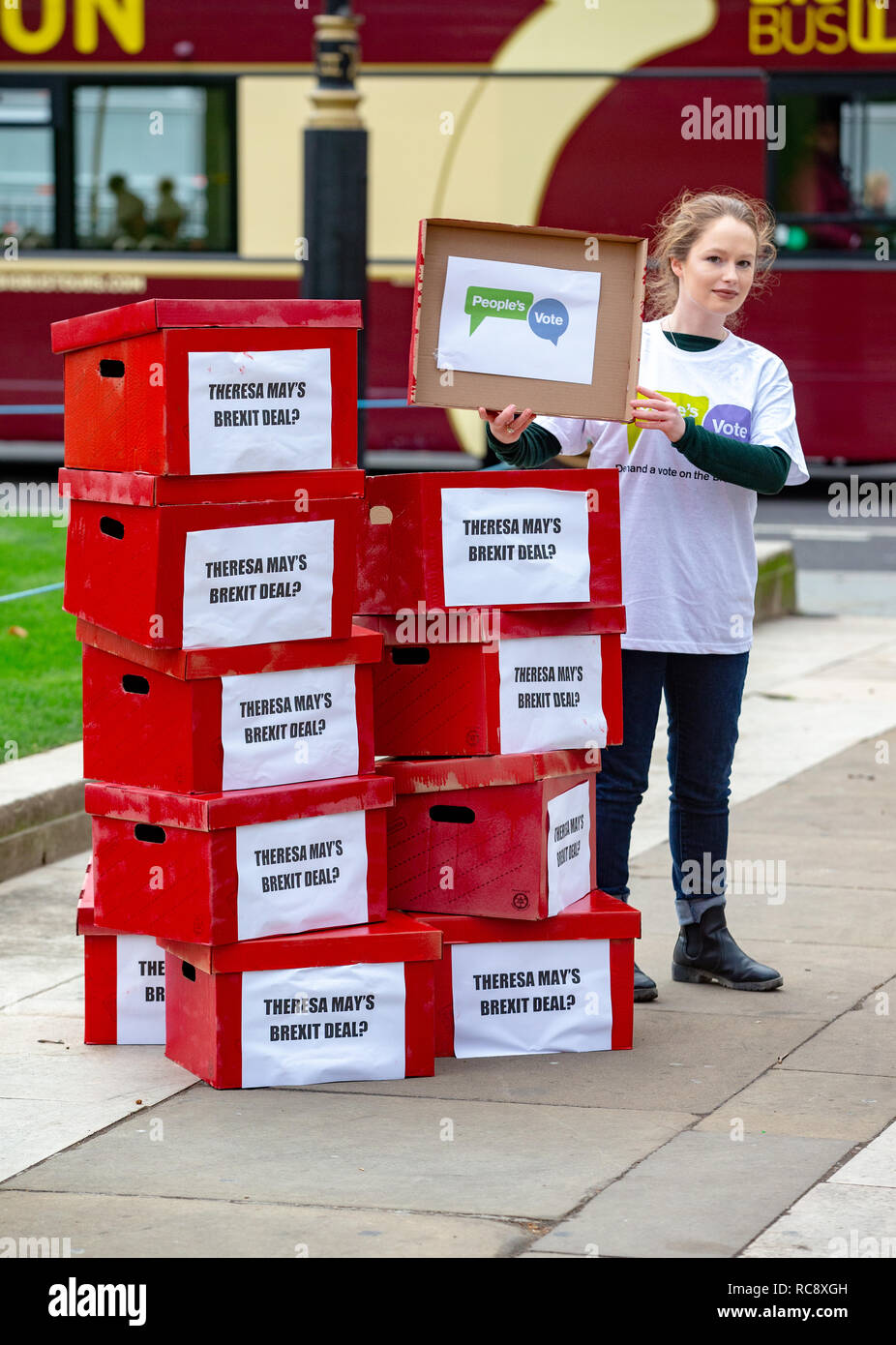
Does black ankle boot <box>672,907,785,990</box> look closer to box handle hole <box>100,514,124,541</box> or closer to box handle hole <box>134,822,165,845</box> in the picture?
box handle hole <box>134,822,165,845</box>

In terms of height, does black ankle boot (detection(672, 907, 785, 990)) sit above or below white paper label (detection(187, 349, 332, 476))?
below

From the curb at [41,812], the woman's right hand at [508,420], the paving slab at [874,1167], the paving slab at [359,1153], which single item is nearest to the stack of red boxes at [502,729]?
the woman's right hand at [508,420]

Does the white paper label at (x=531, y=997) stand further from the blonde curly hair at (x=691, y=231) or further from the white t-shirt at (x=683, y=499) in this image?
the blonde curly hair at (x=691, y=231)

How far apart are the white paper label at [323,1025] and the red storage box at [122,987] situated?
1.36 ft

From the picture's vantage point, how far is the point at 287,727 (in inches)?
187

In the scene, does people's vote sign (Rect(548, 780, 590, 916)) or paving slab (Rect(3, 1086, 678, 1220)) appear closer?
paving slab (Rect(3, 1086, 678, 1220))

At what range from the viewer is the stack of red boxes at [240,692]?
179 inches

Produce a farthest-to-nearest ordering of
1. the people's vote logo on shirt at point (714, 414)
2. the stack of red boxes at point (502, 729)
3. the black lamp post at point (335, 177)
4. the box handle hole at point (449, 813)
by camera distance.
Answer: the black lamp post at point (335, 177)
the people's vote logo on shirt at point (714, 414)
the box handle hole at point (449, 813)
the stack of red boxes at point (502, 729)

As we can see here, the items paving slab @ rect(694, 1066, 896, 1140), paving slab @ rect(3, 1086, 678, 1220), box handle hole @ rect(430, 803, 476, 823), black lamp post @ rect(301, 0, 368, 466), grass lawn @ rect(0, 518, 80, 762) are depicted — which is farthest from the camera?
black lamp post @ rect(301, 0, 368, 466)

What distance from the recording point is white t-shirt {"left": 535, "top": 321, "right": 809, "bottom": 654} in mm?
5137

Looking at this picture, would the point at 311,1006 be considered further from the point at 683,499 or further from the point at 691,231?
the point at 691,231

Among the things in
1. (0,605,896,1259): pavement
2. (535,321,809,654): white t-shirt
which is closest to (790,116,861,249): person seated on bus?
(0,605,896,1259): pavement

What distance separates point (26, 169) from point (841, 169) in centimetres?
626
